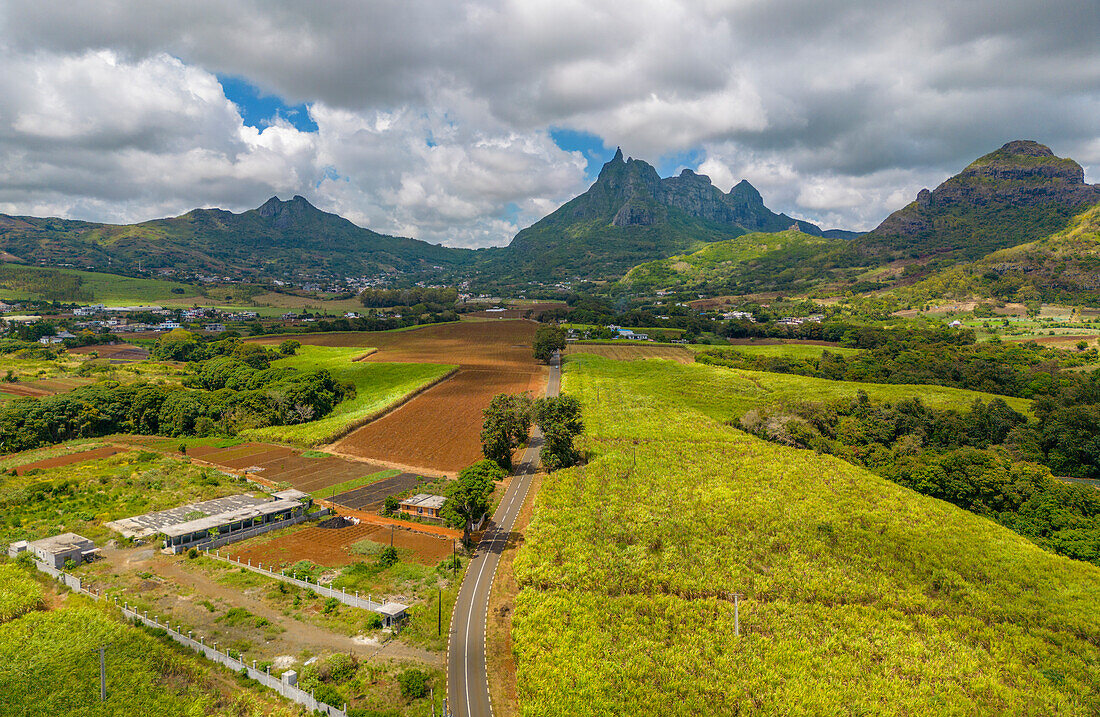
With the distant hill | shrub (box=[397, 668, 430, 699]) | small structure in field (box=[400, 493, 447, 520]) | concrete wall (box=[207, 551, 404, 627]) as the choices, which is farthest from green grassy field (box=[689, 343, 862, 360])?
shrub (box=[397, 668, 430, 699])

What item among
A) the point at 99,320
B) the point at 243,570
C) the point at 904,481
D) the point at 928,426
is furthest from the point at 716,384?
the point at 99,320

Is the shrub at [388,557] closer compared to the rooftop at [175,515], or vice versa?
the shrub at [388,557]

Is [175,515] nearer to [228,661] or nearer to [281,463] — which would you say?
[281,463]

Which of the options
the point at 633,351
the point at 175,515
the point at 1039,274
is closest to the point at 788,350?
the point at 633,351

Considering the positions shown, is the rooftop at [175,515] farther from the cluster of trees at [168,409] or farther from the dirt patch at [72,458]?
the cluster of trees at [168,409]

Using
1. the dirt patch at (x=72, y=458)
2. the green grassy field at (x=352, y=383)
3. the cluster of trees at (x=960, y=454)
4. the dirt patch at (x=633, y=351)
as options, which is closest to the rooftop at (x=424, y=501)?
the green grassy field at (x=352, y=383)

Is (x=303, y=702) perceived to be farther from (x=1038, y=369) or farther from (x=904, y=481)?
(x=1038, y=369)

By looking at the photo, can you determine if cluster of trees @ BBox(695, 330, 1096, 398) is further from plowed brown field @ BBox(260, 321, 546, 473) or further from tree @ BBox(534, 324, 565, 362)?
plowed brown field @ BBox(260, 321, 546, 473)

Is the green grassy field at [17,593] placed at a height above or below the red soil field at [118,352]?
below
